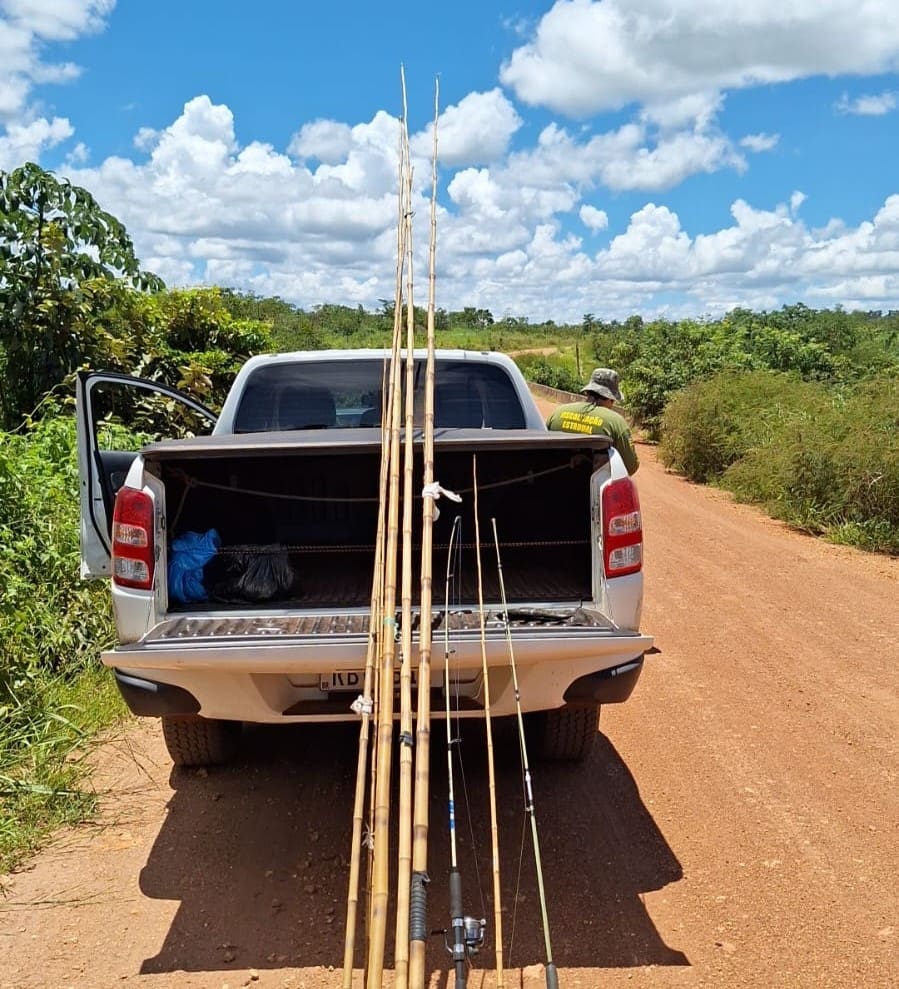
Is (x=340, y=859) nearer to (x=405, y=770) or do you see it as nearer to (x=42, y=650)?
(x=405, y=770)

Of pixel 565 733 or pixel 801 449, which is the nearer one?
pixel 565 733

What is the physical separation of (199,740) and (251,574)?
2.47ft

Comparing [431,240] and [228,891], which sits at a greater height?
[431,240]

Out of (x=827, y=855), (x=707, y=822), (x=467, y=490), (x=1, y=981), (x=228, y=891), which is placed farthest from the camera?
(x=467, y=490)

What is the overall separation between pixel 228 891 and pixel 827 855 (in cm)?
217

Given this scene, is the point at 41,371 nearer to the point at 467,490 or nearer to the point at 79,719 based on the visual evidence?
the point at 79,719

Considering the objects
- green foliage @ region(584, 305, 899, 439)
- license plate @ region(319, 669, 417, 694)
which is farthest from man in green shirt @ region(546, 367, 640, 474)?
green foliage @ region(584, 305, 899, 439)

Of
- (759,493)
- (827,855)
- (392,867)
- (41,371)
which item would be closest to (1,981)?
(392,867)

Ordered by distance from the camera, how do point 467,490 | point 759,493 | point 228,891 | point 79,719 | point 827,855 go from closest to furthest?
point 228,891 < point 827,855 < point 467,490 < point 79,719 < point 759,493

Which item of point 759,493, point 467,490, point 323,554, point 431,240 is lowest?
point 759,493

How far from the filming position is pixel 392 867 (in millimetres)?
3615

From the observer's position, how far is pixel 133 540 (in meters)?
3.37

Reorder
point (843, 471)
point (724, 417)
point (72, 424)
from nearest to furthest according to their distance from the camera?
1. point (72, 424)
2. point (843, 471)
3. point (724, 417)

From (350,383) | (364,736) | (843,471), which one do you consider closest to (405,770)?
(364,736)
